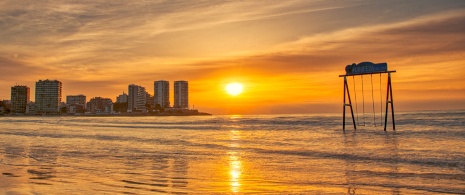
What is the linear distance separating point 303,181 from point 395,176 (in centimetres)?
386

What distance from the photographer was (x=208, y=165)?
16969 mm

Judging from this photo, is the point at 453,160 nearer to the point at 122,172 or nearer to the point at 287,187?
the point at 287,187

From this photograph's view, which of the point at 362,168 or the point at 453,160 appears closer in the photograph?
the point at 362,168

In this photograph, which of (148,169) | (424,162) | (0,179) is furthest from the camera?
(424,162)

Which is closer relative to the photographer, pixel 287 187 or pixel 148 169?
pixel 287 187

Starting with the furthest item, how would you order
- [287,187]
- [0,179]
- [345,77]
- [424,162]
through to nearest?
[345,77]
[424,162]
[0,179]
[287,187]

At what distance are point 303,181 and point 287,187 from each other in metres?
1.31

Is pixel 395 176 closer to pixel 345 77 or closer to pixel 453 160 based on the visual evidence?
pixel 453 160


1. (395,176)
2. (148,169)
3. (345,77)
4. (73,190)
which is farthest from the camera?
(345,77)

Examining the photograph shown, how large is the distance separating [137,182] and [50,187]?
248 centimetres

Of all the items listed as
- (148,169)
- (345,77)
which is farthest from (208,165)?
(345,77)

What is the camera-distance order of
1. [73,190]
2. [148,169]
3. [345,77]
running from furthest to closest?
1. [345,77]
2. [148,169]
3. [73,190]

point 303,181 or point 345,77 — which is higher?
point 345,77

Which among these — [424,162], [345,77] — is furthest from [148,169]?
[345,77]
